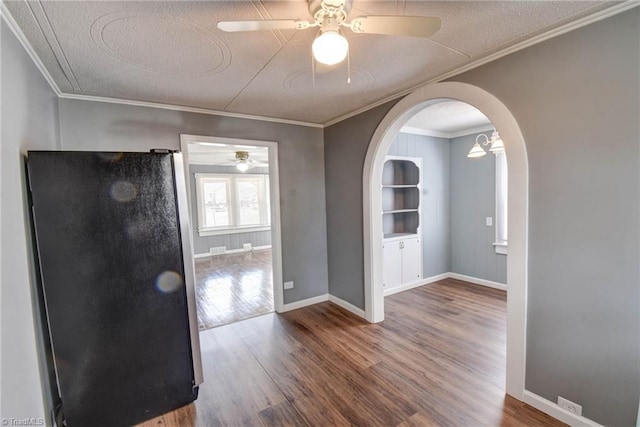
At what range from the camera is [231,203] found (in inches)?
313

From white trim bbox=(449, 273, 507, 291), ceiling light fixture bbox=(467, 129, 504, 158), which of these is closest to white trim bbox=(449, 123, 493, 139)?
ceiling light fixture bbox=(467, 129, 504, 158)

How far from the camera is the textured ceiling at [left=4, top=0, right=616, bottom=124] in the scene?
1.46 metres

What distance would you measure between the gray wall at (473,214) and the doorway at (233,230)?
319 centimetres

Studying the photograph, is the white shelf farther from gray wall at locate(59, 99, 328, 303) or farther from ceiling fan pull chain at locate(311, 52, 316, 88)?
ceiling fan pull chain at locate(311, 52, 316, 88)

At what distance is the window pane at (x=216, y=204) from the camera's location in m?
7.57

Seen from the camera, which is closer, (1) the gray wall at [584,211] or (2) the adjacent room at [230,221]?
(1) the gray wall at [584,211]

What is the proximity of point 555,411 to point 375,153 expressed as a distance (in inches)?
100

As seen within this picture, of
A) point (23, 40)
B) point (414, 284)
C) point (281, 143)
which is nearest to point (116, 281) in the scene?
point (23, 40)

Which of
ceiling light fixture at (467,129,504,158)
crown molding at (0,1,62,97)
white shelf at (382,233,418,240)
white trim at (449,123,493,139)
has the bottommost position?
white shelf at (382,233,418,240)

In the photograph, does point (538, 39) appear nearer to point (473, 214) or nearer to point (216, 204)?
point (473, 214)

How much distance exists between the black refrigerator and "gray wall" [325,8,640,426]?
8.06 ft

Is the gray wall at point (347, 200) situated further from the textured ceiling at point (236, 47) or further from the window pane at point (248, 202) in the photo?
the window pane at point (248, 202)

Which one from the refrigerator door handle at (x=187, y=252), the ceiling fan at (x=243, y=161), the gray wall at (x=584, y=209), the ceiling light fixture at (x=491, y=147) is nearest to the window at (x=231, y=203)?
the ceiling fan at (x=243, y=161)

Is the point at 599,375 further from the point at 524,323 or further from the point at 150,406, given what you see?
the point at 150,406
